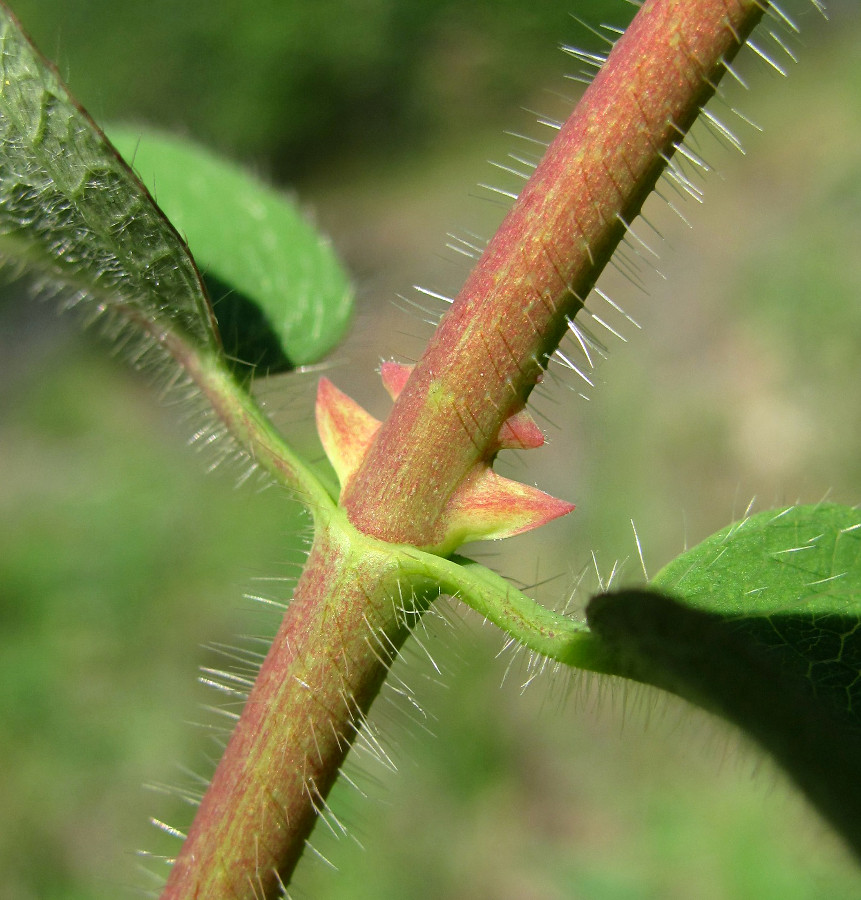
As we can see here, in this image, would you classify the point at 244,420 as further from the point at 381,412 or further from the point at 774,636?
the point at 381,412

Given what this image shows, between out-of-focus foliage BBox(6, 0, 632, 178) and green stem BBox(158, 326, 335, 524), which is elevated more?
green stem BBox(158, 326, 335, 524)

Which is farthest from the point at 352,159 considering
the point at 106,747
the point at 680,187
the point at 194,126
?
the point at 680,187

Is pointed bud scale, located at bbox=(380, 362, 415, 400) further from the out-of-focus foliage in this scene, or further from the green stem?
the out-of-focus foliage

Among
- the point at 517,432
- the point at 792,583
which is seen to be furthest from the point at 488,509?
the point at 792,583

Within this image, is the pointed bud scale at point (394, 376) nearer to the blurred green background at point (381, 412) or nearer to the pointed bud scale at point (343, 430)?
the pointed bud scale at point (343, 430)

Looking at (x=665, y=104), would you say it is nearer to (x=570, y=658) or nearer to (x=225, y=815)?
(x=570, y=658)

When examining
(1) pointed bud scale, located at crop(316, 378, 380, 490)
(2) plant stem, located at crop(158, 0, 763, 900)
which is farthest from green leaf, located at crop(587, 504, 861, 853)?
(1) pointed bud scale, located at crop(316, 378, 380, 490)
